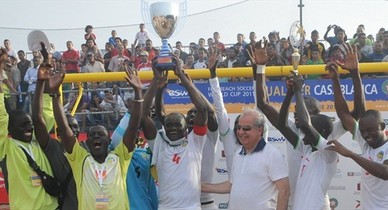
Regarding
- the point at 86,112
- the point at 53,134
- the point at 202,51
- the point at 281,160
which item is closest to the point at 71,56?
the point at 202,51

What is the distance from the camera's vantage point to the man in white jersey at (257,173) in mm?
5191

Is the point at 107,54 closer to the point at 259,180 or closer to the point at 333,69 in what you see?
the point at 333,69

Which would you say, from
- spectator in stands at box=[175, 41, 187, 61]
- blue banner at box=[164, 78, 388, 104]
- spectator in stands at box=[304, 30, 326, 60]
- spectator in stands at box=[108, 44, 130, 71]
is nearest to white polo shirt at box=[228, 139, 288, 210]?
blue banner at box=[164, 78, 388, 104]

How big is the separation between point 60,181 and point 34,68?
7.78m

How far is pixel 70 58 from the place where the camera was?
13.8m

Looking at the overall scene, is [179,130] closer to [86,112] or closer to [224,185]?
[224,185]

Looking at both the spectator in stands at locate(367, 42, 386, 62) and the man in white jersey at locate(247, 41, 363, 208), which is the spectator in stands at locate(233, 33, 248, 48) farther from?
the man in white jersey at locate(247, 41, 363, 208)

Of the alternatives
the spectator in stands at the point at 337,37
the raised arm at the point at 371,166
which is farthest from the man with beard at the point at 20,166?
the spectator in stands at the point at 337,37

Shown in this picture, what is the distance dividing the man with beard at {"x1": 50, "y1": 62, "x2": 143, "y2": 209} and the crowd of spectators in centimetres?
220

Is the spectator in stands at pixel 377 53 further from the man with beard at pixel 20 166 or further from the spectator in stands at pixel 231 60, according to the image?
the man with beard at pixel 20 166

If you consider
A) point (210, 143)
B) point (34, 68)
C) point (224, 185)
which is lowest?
point (224, 185)

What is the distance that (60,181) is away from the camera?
562 cm

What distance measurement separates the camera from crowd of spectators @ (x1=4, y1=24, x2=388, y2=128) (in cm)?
827

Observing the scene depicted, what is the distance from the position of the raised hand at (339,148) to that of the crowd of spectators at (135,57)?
2.20 meters
